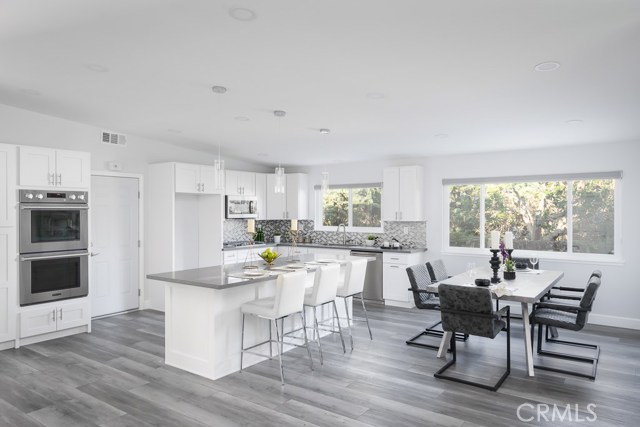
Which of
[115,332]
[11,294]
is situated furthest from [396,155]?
[11,294]

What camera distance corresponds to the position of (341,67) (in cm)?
349

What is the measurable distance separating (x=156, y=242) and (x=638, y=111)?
6084mm

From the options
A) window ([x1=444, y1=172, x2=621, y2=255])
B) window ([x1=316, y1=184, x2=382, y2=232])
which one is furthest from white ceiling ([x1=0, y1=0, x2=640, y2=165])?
window ([x1=316, y1=184, x2=382, y2=232])

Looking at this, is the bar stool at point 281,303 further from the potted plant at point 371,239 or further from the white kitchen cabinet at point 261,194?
the white kitchen cabinet at point 261,194

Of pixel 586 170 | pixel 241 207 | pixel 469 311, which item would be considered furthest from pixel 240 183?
pixel 586 170

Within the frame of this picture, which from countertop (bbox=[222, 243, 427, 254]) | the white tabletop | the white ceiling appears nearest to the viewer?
the white ceiling

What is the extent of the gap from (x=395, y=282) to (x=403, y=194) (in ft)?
4.53

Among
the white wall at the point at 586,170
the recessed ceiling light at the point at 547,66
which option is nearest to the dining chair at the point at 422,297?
the white wall at the point at 586,170

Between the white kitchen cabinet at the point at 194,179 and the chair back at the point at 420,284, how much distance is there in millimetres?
3278

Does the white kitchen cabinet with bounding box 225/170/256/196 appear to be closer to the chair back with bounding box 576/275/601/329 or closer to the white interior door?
the white interior door

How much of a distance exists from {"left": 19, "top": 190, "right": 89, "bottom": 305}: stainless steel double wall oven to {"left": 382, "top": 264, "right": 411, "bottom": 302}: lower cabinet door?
4128 millimetres

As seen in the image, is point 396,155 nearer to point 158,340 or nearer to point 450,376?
point 450,376

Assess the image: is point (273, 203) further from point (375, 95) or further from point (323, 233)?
point (375, 95)

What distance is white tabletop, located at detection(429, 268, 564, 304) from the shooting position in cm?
381
